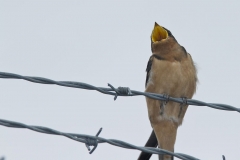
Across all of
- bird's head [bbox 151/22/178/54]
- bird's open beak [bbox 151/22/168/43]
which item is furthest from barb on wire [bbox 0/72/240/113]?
bird's open beak [bbox 151/22/168/43]

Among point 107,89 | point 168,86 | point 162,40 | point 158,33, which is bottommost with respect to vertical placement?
point 107,89

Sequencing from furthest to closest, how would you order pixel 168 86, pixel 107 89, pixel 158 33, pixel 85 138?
pixel 158 33, pixel 168 86, pixel 107 89, pixel 85 138

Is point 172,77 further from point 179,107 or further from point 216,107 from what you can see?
point 216,107

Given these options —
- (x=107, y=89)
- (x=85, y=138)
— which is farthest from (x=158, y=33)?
(x=85, y=138)

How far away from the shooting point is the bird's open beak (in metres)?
6.66

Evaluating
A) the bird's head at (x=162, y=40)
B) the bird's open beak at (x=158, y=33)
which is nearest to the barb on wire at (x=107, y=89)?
the bird's head at (x=162, y=40)

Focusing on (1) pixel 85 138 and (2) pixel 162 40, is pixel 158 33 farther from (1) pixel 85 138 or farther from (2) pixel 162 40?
(1) pixel 85 138

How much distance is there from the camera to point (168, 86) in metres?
5.96

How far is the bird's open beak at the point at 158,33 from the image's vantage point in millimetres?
6660

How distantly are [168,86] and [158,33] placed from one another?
3.15ft

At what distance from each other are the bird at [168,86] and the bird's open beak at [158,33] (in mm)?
222

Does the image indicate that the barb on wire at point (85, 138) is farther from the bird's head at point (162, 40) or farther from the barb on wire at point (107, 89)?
the bird's head at point (162, 40)

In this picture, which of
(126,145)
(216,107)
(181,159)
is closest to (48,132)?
(126,145)

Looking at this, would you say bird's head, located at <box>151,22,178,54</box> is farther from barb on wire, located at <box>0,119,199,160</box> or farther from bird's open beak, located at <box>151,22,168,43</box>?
barb on wire, located at <box>0,119,199,160</box>
